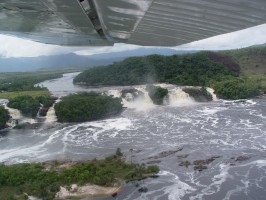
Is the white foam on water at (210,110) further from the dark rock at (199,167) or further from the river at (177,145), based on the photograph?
the dark rock at (199,167)

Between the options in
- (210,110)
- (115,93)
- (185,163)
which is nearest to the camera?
(185,163)

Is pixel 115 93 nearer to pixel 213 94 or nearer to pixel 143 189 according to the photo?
pixel 213 94

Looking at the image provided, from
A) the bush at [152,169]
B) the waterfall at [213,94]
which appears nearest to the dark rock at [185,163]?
the bush at [152,169]

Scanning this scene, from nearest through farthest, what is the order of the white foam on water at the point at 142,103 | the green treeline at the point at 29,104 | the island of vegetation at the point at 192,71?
the green treeline at the point at 29,104 → the white foam on water at the point at 142,103 → the island of vegetation at the point at 192,71

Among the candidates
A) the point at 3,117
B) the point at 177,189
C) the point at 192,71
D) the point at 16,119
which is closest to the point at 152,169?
the point at 177,189

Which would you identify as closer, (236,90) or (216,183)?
(216,183)

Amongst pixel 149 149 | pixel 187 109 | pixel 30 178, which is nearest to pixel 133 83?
pixel 187 109

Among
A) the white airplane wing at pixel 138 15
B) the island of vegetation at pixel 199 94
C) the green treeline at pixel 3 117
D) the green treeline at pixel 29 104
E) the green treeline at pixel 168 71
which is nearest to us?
the white airplane wing at pixel 138 15
